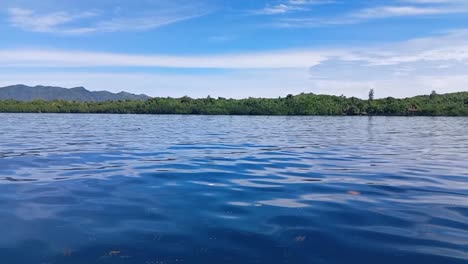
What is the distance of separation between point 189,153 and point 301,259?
12680 millimetres

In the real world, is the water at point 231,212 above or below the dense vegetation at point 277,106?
below

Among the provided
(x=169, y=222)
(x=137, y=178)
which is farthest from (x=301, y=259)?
(x=137, y=178)

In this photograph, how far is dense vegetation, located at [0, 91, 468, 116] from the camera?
113875 millimetres

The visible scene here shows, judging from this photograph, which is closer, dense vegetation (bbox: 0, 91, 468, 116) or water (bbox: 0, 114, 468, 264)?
water (bbox: 0, 114, 468, 264)

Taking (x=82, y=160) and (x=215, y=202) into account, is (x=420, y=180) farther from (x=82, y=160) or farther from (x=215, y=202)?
(x=82, y=160)

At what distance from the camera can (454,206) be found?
826 centimetres

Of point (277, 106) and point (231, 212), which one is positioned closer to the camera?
point (231, 212)

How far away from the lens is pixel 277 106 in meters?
119

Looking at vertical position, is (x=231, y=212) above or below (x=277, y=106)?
below

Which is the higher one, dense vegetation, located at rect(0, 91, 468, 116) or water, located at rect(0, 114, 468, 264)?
dense vegetation, located at rect(0, 91, 468, 116)

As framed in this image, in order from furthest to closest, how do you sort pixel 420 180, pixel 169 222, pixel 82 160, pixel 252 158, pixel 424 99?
pixel 424 99, pixel 252 158, pixel 82 160, pixel 420 180, pixel 169 222

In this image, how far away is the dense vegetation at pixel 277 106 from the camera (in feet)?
374

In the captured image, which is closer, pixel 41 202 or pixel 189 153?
pixel 41 202

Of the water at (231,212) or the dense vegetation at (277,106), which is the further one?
the dense vegetation at (277,106)
